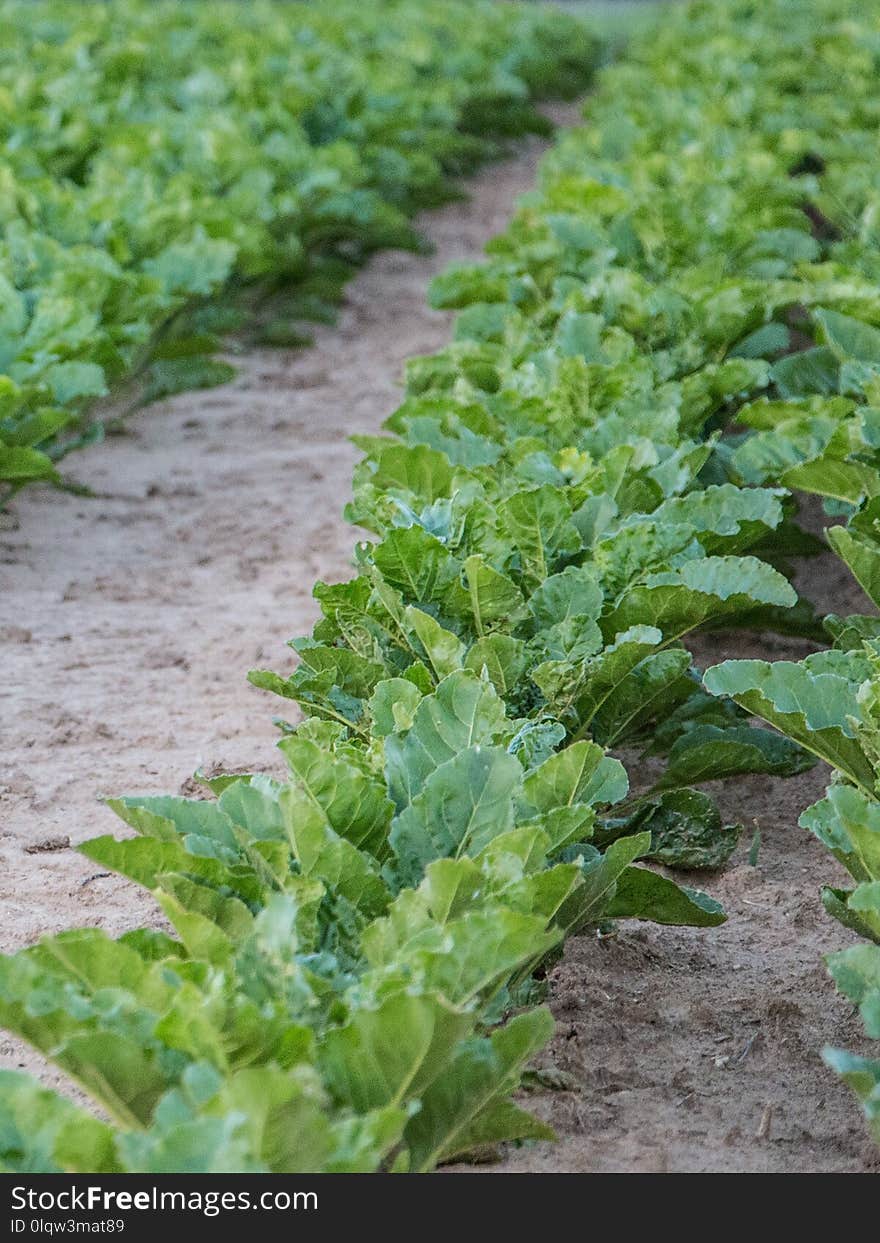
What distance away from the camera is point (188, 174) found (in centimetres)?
699

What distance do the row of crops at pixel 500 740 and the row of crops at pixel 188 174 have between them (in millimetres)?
1134

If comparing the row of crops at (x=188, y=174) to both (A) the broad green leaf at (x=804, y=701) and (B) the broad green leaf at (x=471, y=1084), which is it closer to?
(A) the broad green leaf at (x=804, y=701)

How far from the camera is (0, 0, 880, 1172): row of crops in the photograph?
1.88m

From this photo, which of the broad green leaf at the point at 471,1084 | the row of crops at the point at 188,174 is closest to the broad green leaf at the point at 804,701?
the broad green leaf at the point at 471,1084

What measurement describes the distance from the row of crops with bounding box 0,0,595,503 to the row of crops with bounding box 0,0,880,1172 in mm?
1134

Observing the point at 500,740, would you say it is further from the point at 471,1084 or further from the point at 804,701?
the point at 471,1084

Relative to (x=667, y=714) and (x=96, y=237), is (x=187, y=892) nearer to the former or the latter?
(x=667, y=714)

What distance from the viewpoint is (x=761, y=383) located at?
14.1ft

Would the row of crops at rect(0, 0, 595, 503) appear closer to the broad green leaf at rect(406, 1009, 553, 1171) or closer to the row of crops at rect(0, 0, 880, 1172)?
the row of crops at rect(0, 0, 880, 1172)

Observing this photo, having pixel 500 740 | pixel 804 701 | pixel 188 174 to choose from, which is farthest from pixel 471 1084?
pixel 188 174

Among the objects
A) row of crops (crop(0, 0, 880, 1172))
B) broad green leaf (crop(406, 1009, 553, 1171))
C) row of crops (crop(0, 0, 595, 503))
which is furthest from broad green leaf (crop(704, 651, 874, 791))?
row of crops (crop(0, 0, 595, 503))

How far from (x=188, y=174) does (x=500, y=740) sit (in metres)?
5.14

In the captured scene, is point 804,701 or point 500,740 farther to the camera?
point 804,701
